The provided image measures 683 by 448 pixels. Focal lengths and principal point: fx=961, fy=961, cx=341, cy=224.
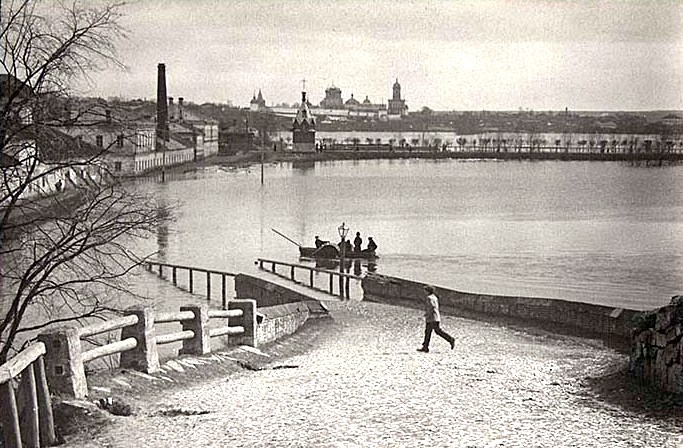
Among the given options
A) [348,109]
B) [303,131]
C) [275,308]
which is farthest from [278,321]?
[303,131]

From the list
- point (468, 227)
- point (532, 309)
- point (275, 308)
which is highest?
point (275, 308)

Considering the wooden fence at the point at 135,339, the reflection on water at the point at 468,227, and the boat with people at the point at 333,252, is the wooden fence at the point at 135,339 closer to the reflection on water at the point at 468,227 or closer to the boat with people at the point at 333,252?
the reflection on water at the point at 468,227

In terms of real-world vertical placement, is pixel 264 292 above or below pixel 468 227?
above

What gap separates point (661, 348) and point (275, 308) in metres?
7.66

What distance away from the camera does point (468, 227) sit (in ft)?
202

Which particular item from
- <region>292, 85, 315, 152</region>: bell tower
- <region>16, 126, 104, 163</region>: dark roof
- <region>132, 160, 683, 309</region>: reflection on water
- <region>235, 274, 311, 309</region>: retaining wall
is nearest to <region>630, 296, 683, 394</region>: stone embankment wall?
<region>16, 126, 104, 163</region>: dark roof

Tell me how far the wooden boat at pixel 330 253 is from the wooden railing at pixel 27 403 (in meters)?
30.4

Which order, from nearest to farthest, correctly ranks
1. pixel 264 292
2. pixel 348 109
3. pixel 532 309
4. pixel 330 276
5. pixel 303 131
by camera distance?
pixel 532 309 < pixel 264 292 < pixel 330 276 < pixel 348 109 < pixel 303 131

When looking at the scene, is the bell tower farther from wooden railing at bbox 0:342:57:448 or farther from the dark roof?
wooden railing at bbox 0:342:57:448

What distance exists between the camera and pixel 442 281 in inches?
1550

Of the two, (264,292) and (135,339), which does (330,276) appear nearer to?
(264,292)

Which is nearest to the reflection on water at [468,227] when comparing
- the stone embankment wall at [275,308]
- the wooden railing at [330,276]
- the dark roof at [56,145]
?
the wooden railing at [330,276]

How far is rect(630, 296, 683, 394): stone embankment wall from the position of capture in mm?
10834

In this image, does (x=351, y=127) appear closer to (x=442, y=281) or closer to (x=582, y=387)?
Result: (x=442, y=281)
